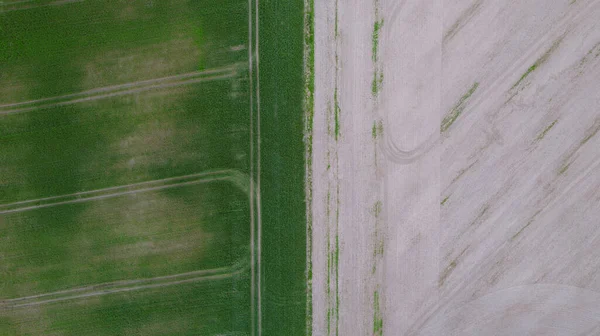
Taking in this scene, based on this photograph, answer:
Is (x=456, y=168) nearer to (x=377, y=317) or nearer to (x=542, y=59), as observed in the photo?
(x=542, y=59)

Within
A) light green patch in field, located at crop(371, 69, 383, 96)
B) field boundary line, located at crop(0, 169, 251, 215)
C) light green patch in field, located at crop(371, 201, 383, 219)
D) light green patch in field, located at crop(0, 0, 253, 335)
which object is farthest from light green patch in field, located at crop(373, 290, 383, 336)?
light green patch in field, located at crop(371, 69, 383, 96)

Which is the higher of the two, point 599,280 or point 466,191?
point 466,191

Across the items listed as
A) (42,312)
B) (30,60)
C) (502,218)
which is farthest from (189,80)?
(502,218)

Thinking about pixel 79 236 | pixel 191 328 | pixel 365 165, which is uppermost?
pixel 365 165

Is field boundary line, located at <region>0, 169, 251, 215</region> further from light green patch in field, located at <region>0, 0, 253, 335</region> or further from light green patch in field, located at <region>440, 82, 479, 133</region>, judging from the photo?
light green patch in field, located at <region>440, 82, 479, 133</region>

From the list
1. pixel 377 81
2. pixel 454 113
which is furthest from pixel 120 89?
pixel 454 113

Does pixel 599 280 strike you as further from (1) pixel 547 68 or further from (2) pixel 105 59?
(2) pixel 105 59
